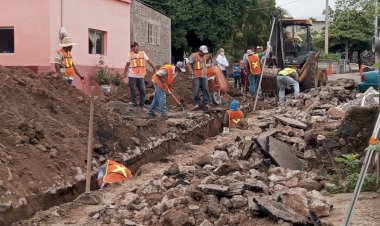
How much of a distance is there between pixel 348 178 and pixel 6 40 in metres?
11.7

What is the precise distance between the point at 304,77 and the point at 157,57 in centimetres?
758

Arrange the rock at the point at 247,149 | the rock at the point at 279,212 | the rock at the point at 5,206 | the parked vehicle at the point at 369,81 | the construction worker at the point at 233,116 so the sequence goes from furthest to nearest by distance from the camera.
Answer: the parked vehicle at the point at 369,81 → the construction worker at the point at 233,116 → the rock at the point at 247,149 → the rock at the point at 5,206 → the rock at the point at 279,212

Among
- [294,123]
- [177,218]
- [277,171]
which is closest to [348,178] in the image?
[277,171]

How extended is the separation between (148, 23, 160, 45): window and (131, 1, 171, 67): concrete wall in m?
0.15

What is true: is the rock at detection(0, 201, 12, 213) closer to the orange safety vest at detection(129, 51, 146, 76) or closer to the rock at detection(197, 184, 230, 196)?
the rock at detection(197, 184, 230, 196)

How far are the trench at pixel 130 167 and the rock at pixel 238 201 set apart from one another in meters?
2.23

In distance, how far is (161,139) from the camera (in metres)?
10.1

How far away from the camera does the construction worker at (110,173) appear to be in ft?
24.3

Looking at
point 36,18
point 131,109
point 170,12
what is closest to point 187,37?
point 170,12

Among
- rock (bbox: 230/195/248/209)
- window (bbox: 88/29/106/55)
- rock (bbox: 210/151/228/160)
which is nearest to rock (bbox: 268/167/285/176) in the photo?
rock (bbox: 210/151/228/160)

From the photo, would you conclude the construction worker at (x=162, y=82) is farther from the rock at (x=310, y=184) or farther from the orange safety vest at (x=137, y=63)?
the rock at (x=310, y=184)

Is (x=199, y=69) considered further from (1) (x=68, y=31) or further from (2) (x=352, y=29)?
(2) (x=352, y=29)

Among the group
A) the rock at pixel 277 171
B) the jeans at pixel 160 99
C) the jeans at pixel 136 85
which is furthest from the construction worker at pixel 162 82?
the rock at pixel 277 171

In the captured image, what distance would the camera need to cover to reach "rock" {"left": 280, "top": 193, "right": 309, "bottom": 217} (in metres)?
5.31
